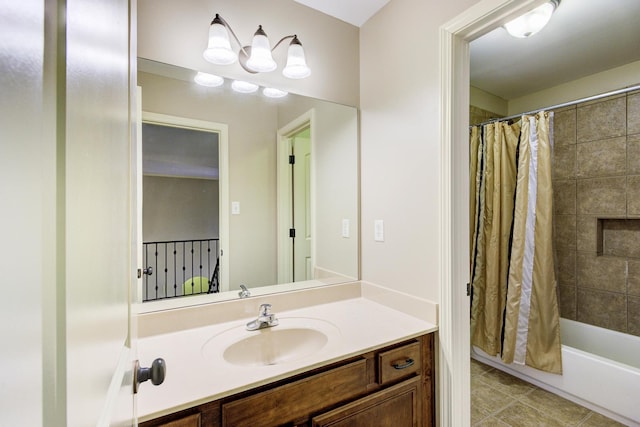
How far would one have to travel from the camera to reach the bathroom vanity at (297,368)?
0.84 m

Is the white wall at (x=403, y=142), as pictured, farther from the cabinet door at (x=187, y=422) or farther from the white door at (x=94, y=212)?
the white door at (x=94, y=212)

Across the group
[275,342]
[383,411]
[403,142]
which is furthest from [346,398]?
[403,142]

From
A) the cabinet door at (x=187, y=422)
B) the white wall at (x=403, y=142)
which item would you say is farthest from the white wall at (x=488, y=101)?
the cabinet door at (x=187, y=422)

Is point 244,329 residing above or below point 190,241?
below

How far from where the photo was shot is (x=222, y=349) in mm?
1107

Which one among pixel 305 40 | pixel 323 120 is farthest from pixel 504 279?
pixel 305 40

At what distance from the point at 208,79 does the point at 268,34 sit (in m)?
0.40

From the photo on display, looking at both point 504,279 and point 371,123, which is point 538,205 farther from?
point 371,123

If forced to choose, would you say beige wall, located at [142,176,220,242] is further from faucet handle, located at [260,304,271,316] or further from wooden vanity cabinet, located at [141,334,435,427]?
wooden vanity cabinet, located at [141,334,435,427]

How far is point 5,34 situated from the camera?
166 mm

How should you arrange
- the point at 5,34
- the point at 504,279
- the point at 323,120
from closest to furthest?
1. the point at 5,34
2. the point at 323,120
3. the point at 504,279

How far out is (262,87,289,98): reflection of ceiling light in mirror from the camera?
1516 millimetres

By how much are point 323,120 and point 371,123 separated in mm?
279

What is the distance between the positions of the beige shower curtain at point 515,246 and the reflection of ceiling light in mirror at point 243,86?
2.00 m
